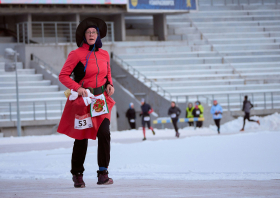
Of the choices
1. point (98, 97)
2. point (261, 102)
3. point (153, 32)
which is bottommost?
point (261, 102)

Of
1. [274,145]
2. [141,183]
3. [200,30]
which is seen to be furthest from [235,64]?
[141,183]

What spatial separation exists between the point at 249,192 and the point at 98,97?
2.16 meters

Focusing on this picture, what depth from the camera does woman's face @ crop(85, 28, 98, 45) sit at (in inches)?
262

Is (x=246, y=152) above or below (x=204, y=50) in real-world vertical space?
below

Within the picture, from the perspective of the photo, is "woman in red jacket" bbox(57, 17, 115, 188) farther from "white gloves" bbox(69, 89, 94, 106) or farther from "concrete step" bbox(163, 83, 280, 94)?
"concrete step" bbox(163, 83, 280, 94)

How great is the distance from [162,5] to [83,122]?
32289 millimetres

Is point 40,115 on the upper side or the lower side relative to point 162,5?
lower

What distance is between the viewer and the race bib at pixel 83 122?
6.48m

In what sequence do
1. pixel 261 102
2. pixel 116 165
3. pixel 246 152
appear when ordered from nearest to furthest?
pixel 116 165 < pixel 246 152 < pixel 261 102

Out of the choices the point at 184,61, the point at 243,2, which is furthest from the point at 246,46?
the point at 243,2

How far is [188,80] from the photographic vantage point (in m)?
32.6

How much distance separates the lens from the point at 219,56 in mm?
36156

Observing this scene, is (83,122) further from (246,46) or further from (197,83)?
(246,46)

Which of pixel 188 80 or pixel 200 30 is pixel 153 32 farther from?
pixel 188 80
